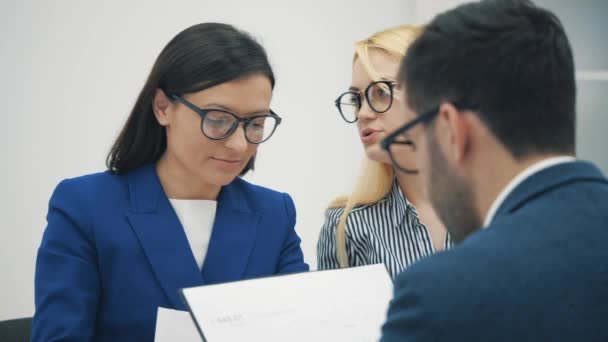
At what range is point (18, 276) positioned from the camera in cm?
243

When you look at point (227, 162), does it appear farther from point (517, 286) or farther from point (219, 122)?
point (517, 286)

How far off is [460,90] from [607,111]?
7.52ft

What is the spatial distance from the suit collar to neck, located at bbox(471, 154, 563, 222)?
2.56 ft

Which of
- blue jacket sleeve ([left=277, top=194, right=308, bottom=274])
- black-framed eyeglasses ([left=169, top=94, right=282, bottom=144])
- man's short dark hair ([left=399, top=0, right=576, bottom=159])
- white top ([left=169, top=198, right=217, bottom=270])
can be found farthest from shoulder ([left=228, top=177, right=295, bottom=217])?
man's short dark hair ([left=399, top=0, right=576, bottom=159])

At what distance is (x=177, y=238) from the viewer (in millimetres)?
1452

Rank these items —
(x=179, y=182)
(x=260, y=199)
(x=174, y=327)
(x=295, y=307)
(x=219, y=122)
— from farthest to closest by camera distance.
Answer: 1. (x=260, y=199)
2. (x=179, y=182)
3. (x=219, y=122)
4. (x=174, y=327)
5. (x=295, y=307)

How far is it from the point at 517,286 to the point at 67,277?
3.14 feet

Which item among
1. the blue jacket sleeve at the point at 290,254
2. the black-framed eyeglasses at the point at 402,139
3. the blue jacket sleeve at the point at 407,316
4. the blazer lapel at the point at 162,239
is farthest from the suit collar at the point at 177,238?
the blue jacket sleeve at the point at 407,316

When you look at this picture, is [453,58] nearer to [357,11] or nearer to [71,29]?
[71,29]

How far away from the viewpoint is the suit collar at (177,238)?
4.63ft

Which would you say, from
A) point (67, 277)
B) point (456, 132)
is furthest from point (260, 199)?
point (456, 132)

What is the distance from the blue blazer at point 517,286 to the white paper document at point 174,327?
635 mm

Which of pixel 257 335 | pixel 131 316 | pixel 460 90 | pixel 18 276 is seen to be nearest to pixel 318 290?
pixel 257 335

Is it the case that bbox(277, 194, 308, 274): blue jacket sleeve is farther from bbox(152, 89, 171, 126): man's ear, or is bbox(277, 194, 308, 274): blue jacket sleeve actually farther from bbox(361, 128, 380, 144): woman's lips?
bbox(152, 89, 171, 126): man's ear
